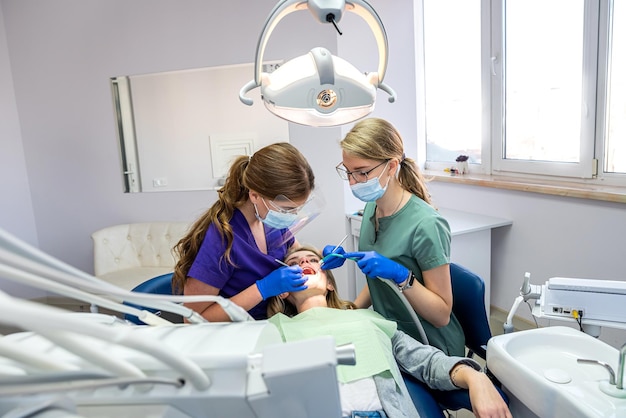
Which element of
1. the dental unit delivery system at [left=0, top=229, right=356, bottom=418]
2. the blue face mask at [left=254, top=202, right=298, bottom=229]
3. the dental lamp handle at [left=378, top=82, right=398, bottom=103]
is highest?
the dental lamp handle at [left=378, top=82, right=398, bottom=103]

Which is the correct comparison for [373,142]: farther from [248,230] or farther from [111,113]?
[111,113]

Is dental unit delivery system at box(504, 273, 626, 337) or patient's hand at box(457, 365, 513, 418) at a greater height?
dental unit delivery system at box(504, 273, 626, 337)

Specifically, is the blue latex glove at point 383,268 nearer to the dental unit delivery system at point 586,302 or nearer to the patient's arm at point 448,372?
the patient's arm at point 448,372

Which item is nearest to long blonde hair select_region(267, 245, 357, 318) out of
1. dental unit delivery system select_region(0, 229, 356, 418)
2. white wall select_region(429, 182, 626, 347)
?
dental unit delivery system select_region(0, 229, 356, 418)

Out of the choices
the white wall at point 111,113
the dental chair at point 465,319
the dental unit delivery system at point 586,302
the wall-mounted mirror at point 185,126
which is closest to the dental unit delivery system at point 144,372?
the dental unit delivery system at point 586,302

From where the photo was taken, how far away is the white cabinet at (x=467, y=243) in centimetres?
242

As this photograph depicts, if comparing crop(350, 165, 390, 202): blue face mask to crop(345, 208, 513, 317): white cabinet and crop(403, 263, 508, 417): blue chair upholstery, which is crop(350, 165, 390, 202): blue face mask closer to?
crop(403, 263, 508, 417): blue chair upholstery

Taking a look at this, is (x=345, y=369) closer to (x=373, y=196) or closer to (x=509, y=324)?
(x=509, y=324)

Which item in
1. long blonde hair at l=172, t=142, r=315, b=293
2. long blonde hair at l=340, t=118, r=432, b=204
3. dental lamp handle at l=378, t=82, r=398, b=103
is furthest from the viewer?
long blonde hair at l=340, t=118, r=432, b=204

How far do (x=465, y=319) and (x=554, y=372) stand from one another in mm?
468

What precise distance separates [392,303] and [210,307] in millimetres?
622

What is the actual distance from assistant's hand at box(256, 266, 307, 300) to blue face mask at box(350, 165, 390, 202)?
13.0 inches

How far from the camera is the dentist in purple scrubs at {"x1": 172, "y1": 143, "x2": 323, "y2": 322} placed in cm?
126

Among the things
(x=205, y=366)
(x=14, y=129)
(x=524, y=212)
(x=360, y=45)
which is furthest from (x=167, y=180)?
(x=205, y=366)
